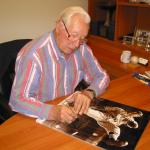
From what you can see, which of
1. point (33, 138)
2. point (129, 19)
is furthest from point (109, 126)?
point (129, 19)

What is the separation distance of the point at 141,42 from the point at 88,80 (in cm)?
91

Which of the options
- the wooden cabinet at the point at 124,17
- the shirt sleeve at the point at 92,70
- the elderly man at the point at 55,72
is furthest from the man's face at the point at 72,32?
the wooden cabinet at the point at 124,17

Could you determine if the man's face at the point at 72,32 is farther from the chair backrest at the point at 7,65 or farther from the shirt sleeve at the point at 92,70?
the chair backrest at the point at 7,65

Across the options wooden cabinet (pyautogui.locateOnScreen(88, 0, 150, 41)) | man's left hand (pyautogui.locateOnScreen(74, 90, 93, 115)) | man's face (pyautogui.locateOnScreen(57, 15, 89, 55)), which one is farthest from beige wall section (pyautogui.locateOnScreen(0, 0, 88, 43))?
man's left hand (pyautogui.locateOnScreen(74, 90, 93, 115))

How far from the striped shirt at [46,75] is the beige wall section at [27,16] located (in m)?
0.83

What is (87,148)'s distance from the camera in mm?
1009

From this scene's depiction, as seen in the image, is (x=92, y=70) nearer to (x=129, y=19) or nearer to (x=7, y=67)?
(x=7, y=67)

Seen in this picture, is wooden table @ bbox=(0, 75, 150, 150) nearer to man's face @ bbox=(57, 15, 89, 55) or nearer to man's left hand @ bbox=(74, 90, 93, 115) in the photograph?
man's left hand @ bbox=(74, 90, 93, 115)

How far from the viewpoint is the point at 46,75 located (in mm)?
1426

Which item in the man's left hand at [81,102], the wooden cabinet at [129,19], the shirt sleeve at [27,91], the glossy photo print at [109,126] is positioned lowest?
the glossy photo print at [109,126]

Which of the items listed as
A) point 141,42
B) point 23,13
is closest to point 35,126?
point 23,13

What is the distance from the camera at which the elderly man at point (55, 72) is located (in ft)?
3.94

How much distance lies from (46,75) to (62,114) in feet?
1.12

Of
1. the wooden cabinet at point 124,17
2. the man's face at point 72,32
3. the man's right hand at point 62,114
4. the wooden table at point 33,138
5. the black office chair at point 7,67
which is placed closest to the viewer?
the wooden table at point 33,138
